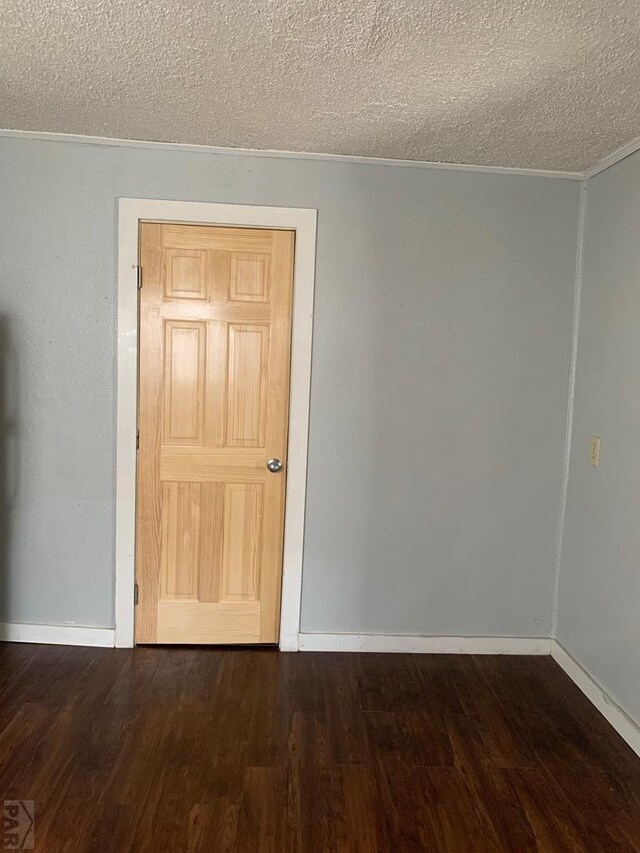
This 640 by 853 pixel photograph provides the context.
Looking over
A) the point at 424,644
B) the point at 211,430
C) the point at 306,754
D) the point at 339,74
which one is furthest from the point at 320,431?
the point at 339,74

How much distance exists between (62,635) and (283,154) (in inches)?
98.0

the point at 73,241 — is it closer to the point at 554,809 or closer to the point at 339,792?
the point at 339,792

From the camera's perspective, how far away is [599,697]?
8.54ft

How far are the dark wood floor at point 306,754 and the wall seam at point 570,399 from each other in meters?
0.39

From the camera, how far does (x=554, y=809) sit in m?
2.01

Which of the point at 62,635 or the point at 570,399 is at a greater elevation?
the point at 570,399

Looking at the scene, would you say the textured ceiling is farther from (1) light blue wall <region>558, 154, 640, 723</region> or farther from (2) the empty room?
(1) light blue wall <region>558, 154, 640, 723</region>

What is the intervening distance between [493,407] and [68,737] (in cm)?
227

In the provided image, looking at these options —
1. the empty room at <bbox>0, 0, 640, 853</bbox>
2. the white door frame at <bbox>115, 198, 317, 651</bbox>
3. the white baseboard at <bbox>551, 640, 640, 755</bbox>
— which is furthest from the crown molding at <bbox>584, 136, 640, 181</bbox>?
the white baseboard at <bbox>551, 640, 640, 755</bbox>

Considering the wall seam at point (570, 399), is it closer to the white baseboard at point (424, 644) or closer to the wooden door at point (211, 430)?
the white baseboard at point (424, 644)

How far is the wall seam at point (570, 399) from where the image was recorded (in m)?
2.88

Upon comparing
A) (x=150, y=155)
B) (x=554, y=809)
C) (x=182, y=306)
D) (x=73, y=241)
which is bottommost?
(x=554, y=809)

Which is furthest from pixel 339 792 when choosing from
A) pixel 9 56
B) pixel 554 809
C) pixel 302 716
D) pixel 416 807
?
pixel 9 56

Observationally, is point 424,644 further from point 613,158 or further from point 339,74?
point 339,74
